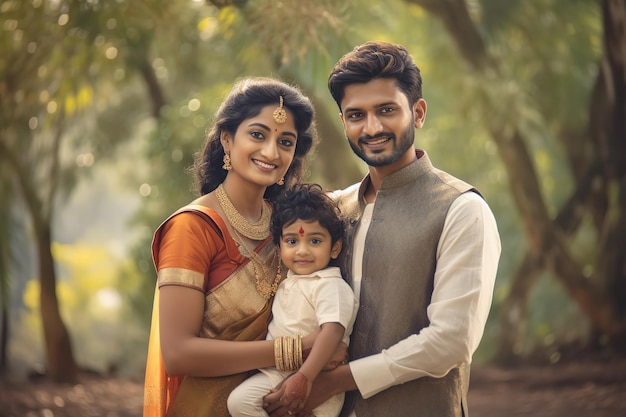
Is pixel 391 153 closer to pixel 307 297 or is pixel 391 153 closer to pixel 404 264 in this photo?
pixel 404 264

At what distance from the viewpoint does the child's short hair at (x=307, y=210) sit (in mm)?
2402

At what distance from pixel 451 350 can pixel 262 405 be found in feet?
1.83

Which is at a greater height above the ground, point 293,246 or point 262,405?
point 293,246

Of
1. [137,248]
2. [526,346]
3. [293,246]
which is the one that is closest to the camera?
[293,246]

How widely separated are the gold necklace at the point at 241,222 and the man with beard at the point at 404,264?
0.28 m

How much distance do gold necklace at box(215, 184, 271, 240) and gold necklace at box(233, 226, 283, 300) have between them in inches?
0.9

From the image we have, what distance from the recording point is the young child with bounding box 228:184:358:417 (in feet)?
7.52

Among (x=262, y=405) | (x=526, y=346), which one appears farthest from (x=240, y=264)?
(x=526, y=346)

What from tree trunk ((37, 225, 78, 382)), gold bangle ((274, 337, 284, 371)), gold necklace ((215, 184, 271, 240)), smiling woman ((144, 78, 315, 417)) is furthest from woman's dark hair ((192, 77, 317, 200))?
tree trunk ((37, 225, 78, 382))

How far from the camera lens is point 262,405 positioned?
7.61ft

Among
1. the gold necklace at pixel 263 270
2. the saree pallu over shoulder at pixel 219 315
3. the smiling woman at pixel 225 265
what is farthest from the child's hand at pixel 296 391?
the gold necklace at pixel 263 270

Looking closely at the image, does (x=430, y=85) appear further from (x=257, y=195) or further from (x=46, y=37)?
(x=257, y=195)

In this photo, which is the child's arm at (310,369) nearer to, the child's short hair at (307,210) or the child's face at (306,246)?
the child's face at (306,246)

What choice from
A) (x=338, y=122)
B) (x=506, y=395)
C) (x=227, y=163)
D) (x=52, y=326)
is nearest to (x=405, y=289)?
(x=227, y=163)
